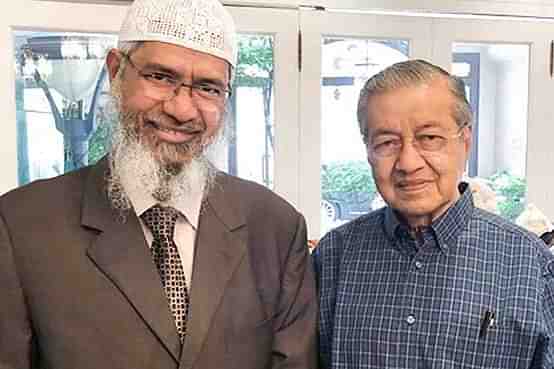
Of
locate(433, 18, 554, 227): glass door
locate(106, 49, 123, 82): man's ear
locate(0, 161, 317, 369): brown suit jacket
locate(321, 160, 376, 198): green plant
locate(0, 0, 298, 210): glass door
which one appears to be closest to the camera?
locate(0, 161, 317, 369): brown suit jacket

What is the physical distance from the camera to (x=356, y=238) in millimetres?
1436

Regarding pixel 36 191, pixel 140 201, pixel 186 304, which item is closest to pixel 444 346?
pixel 186 304

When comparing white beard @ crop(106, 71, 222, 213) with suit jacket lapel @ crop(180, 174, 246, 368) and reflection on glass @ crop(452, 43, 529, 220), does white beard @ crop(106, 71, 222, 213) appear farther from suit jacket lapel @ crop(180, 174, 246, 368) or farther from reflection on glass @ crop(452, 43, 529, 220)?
reflection on glass @ crop(452, 43, 529, 220)

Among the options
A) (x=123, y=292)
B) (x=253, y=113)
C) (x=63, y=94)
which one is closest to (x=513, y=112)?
(x=253, y=113)

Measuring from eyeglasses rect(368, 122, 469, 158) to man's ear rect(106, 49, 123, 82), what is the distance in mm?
547

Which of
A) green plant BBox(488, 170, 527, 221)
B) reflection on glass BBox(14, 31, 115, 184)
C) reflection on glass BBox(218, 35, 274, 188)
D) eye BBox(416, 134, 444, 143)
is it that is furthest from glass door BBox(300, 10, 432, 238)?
eye BBox(416, 134, 444, 143)

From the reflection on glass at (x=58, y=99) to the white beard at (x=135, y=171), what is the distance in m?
0.95

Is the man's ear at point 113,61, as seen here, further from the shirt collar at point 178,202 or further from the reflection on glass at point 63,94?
the reflection on glass at point 63,94

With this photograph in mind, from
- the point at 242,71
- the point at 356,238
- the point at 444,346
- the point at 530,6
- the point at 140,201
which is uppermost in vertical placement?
the point at 530,6

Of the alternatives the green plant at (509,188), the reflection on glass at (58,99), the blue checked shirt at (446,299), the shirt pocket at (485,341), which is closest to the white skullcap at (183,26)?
the blue checked shirt at (446,299)

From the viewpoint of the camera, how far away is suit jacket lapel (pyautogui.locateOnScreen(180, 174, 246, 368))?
3.96 feet

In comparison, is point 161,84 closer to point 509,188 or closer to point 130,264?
point 130,264

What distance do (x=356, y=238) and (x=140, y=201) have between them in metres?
0.49

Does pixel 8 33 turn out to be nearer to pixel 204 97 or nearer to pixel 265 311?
pixel 204 97
